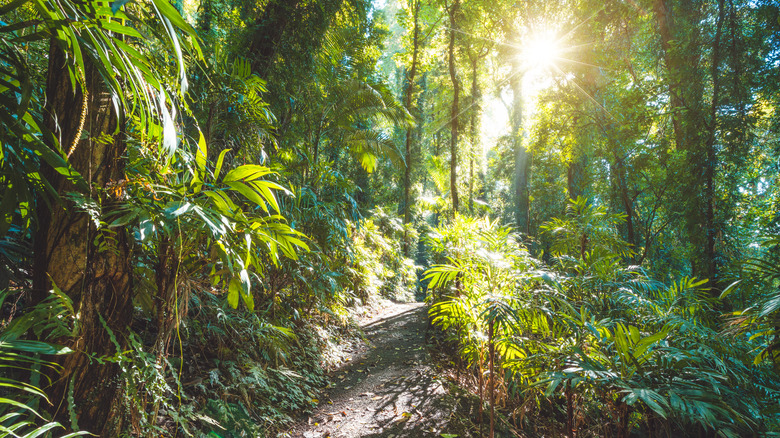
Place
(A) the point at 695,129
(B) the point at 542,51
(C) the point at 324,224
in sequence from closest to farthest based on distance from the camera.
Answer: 1. (C) the point at 324,224
2. (A) the point at 695,129
3. (B) the point at 542,51

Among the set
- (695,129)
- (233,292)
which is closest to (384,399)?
(233,292)

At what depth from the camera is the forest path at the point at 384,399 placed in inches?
111

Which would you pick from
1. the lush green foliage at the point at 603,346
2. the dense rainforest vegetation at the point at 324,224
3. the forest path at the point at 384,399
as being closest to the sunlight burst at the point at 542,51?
the dense rainforest vegetation at the point at 324,224

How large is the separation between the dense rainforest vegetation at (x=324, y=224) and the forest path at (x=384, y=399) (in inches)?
10.9

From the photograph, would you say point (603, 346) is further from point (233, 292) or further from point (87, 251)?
point (87, 251)

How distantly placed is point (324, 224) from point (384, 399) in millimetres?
2384

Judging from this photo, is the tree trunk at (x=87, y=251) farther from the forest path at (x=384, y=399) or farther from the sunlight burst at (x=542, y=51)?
the sunlight burst at (x=542, y=51)

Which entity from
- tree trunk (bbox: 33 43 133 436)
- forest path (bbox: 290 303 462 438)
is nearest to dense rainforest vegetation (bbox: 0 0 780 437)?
tree trunk (bbox: 33 43 133 436)

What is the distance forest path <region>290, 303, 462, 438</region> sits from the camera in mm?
2814

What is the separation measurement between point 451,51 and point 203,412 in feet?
29.7

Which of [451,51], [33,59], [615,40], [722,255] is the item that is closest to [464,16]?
[451,51]

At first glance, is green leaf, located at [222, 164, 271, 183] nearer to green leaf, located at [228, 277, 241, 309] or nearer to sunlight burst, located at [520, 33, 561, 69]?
green leaf, located at [228, 277, 241, 309]

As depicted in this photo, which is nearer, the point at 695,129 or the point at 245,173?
the point at 245,173

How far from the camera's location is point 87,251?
123 cm
